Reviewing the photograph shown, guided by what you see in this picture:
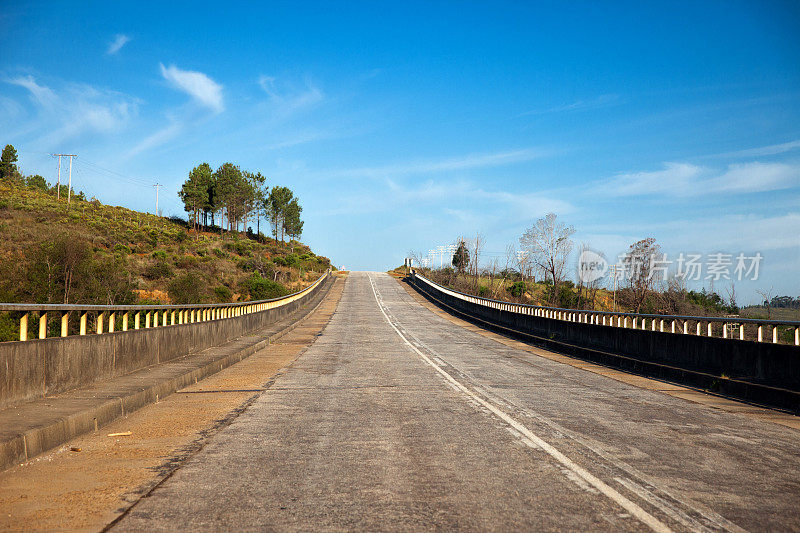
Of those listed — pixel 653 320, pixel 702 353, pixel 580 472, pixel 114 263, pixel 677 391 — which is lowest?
pixel 677 391

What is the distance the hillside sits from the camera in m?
32.6

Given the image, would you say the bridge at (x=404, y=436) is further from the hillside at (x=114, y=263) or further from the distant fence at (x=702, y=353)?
the hillside at (x=114, y=263)

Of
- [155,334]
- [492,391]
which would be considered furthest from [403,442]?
[155,334]

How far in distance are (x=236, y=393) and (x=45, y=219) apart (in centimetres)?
6331

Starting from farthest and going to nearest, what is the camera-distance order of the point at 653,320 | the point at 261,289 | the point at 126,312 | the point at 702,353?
the point at 261,289 < the point at 653,320 < the point at 702,353 < the point at 126,312

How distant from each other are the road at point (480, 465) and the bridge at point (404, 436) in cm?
3

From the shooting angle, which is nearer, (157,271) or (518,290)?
(157,271)

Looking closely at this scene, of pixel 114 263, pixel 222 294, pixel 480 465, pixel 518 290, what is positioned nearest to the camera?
pixel 480 465

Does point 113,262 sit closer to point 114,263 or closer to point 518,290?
point 114,263

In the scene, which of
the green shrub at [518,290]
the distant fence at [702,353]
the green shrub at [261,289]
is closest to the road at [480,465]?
the distant fence at [702,353]

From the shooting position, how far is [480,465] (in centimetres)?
599

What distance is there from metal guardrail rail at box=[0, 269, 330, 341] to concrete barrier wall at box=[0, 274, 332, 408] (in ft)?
0.64

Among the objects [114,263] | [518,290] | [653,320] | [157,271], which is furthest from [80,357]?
[518,290]

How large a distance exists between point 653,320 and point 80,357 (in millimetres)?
13415
